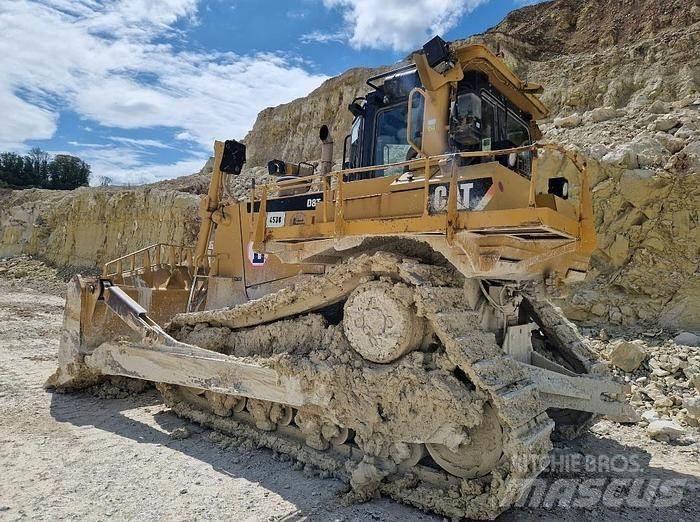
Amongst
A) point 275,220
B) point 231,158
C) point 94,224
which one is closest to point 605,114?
point 231,158

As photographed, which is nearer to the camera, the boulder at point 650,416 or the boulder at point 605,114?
the boulder at point 650,416

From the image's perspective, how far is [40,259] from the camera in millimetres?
28234

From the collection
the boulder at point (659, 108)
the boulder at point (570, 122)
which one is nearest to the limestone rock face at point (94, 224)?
the boulder at point (570, 122)

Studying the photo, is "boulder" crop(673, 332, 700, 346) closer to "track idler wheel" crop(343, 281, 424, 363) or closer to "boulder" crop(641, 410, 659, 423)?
"boulder" crop(641, 410, 659, 423)

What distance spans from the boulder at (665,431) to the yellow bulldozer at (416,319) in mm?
690

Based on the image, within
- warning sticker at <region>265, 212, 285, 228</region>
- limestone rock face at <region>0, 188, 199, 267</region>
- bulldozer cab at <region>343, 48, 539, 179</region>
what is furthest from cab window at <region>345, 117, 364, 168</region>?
limestone rock face at <region>0, 188, 199, 267</region>

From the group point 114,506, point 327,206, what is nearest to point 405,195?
point 327,206

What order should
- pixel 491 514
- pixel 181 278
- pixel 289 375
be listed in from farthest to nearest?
pixel 181 278 → pixel 289 375 → pixel 491 514

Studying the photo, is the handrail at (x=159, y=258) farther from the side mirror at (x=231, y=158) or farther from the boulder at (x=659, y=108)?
the boulder at (x=659, y=108)

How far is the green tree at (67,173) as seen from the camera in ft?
162

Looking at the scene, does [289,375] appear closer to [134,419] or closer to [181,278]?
[134,419]

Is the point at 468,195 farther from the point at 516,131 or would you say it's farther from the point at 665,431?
the point at 665,431

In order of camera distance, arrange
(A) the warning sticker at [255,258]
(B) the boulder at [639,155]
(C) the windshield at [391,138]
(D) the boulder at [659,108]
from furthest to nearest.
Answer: (D) the boulder at [659,108] → (B) the boulder at [639,155] → (A) the warning sticker at [255,258] → (C) the windshield at [391,138]

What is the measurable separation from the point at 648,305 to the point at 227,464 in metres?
7.74
